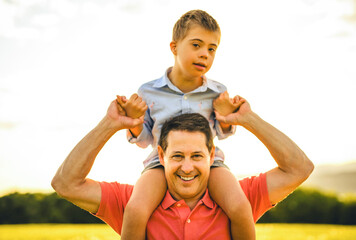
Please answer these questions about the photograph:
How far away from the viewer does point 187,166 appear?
11.4ft

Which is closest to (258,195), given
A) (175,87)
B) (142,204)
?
(142,204)

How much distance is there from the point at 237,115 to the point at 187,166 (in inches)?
31.7

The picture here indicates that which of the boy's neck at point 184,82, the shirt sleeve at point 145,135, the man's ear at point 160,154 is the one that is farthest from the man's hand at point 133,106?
the boy's neck at point 184,82

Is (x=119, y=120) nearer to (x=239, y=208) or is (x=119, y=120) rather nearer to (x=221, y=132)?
(x=221, y=132)

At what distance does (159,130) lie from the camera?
4039 millimetres

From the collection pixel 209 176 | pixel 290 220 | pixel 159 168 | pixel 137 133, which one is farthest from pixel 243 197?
pixel 290 220

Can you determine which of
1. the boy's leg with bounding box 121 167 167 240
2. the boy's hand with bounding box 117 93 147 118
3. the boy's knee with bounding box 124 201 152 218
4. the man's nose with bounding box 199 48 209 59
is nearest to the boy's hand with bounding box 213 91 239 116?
the man's nose with bounding box 199 48 209 59

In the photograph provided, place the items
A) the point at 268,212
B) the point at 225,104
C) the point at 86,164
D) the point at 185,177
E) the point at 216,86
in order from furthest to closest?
the point at 268,212, the point at 216,86, the point at 225,104, the point at 86,164, the point at 185,177

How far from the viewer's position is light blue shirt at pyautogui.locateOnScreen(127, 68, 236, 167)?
13.3 feet

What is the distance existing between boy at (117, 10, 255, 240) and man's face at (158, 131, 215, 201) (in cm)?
4

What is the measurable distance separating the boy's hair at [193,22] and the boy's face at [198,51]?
0.14ft

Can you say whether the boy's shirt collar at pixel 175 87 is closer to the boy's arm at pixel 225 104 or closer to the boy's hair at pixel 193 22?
the boy's arm at pixel 225 104

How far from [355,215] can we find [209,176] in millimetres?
17137

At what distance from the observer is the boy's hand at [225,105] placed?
3994 millimetres
